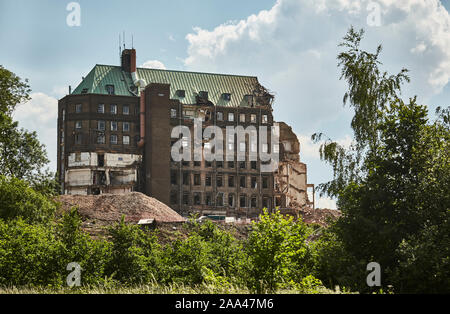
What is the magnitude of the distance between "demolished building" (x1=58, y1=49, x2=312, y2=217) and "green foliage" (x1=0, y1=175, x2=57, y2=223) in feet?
140

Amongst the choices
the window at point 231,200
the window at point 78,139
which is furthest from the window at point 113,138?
the window at point 231,200

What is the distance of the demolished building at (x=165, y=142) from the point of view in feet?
306

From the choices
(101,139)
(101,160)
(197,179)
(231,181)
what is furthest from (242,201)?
(101,139)

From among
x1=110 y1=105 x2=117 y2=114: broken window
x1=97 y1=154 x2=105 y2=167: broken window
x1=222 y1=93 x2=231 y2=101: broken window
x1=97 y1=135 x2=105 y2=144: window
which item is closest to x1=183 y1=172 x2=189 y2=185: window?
x1=97 y1=154 x2=105 y2=167: broken window

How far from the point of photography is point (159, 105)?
94125mm

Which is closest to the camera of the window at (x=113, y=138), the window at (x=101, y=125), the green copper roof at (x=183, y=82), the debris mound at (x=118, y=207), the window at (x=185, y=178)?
the debris mound at (x=118, y=207)

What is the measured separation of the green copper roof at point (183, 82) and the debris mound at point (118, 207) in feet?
97.5

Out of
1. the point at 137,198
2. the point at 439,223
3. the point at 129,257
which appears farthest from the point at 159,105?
the point at 439,223

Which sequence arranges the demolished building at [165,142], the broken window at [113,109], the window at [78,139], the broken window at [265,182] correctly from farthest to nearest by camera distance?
the broken window at [265,182] < the broken window at [113,109] < the window at [78,139] < the demolished building at [165,142]

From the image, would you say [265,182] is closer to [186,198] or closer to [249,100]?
[186,198]

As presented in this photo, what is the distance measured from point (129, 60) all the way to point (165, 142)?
19648 millimetres

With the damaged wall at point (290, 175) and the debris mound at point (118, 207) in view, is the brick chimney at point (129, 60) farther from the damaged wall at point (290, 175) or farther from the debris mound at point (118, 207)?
the debris mound at point (118, 207)

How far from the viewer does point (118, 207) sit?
70875mm

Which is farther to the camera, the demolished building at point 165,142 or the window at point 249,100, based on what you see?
the window at point 249,100
